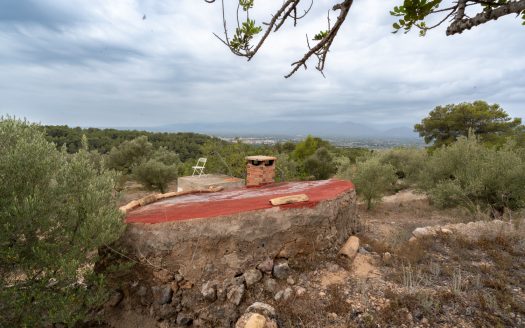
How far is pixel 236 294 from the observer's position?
491cm

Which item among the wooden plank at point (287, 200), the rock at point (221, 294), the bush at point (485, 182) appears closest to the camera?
the rock at point (221, 294)

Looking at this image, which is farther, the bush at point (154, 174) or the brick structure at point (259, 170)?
the bush at point (154, 174)

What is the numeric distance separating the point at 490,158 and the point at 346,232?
30.0ft

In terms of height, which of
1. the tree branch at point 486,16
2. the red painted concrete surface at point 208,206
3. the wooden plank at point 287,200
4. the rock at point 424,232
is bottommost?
the rock at point 424,232

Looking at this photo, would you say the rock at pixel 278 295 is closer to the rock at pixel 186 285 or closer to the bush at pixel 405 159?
the rock at pixel 186 285

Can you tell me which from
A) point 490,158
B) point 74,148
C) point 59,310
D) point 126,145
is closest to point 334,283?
point 59,310


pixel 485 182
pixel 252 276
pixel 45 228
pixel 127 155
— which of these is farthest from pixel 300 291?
pixel 127 155

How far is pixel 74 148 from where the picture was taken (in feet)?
107

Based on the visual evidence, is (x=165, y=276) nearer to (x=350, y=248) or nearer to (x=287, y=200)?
(x=287, y=200)

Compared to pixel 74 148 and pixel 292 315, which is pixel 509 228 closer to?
pixel 292 315

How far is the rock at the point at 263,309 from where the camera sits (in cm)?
446

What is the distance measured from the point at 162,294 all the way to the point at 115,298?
0.96 metres

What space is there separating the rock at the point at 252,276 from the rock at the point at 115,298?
239cm

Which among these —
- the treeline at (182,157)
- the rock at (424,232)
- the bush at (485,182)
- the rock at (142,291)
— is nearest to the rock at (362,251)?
the rock at (424,232)
